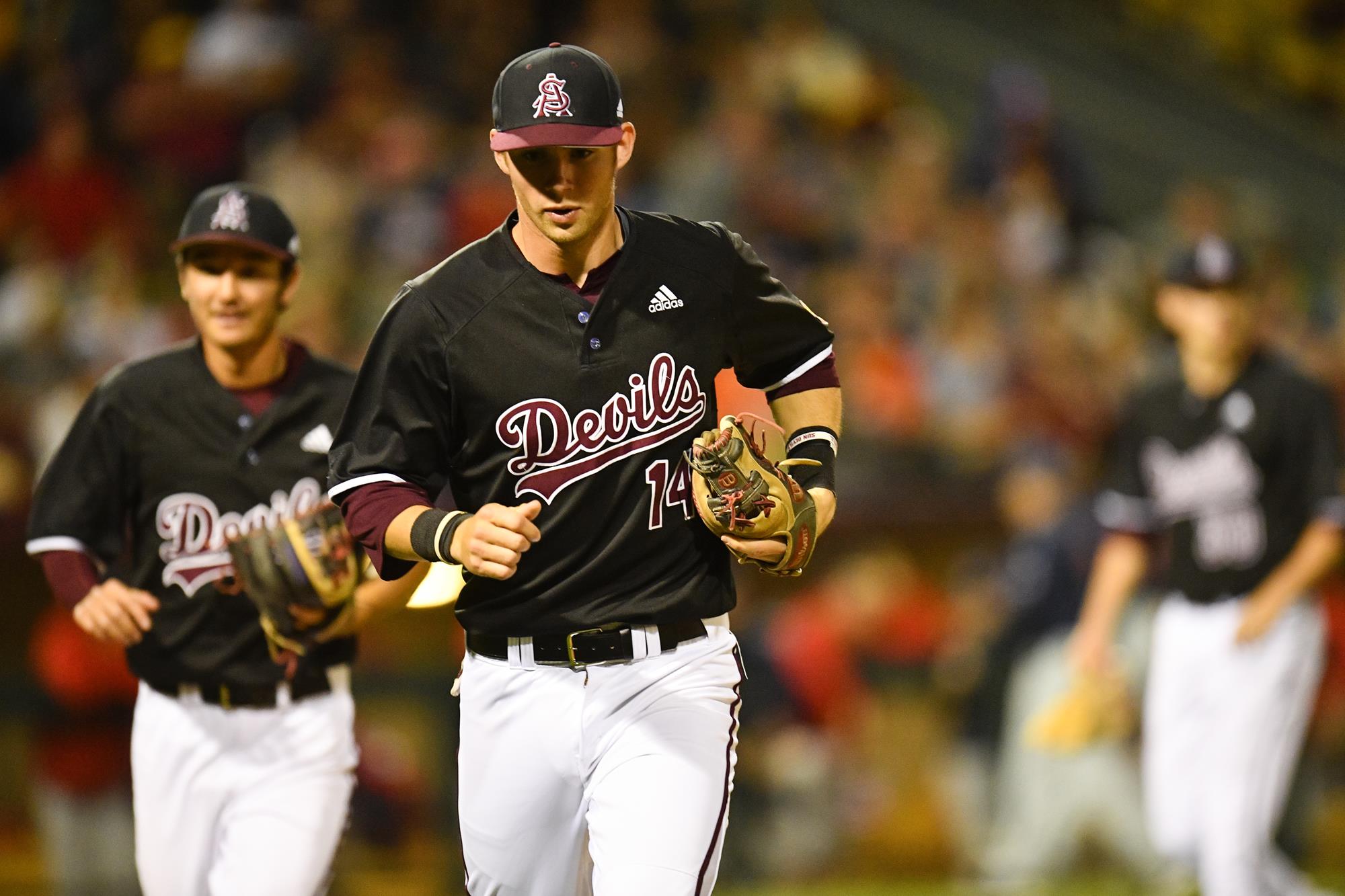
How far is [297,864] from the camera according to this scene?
4.11 m

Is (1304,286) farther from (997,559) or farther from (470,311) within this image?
(470,311)

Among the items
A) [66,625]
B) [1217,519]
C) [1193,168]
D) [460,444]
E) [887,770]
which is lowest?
[887,770]

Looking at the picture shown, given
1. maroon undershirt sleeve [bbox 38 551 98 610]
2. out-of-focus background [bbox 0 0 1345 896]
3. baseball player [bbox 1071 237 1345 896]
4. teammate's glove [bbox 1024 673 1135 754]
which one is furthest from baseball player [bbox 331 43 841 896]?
out-of-focus background [bbox 0 0 1345 896]

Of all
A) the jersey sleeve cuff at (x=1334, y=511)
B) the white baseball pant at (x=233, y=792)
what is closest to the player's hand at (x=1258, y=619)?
the jersey sleeve cuff at (x=1334, y=511)

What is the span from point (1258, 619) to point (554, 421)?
324cm

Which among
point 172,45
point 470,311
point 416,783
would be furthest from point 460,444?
point 172,45

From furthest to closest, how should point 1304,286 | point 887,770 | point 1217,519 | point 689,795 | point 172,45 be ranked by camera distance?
point 1304,286, point 172,45, point 887,770, point 1217,519, point 689,795

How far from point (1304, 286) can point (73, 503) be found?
9.44 meters

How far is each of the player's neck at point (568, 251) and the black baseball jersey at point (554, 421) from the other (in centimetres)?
3

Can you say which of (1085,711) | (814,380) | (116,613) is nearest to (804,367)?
(814,380)

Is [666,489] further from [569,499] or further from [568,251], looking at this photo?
[568,251]

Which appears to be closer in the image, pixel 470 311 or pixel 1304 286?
pixel 470 311

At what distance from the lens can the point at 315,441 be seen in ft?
Result: 14.5

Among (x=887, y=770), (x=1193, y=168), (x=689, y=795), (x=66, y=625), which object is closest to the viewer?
(x=689, y=795)
